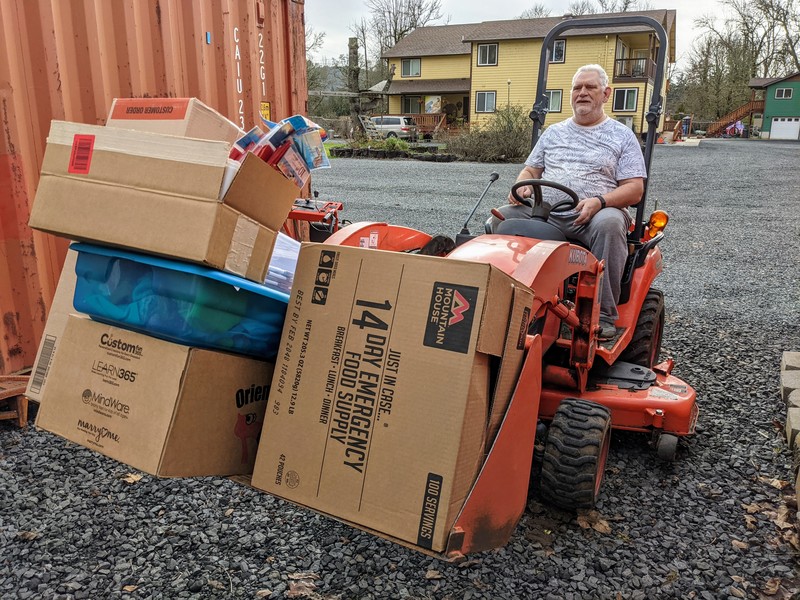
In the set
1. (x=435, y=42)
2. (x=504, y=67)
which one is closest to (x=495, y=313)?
(x=504, y=67)

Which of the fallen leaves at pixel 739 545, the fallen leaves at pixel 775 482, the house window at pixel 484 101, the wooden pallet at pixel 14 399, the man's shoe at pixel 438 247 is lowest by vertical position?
the fallen leaves at pixel 739 545

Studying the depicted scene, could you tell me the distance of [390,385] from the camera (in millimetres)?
1890

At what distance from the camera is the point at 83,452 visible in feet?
10.5

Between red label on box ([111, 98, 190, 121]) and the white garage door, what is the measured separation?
4796 centimetres

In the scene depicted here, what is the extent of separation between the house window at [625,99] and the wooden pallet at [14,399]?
33663 mm

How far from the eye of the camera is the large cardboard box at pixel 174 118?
2174 mm

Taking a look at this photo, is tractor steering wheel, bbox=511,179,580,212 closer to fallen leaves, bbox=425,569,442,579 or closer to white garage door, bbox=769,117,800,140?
fallen leaves, bbox=425,569,442,579

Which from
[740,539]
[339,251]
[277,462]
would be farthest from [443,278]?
[740,539]

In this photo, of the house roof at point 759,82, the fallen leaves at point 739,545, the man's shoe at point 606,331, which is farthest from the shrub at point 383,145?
the house roof at point 759,82

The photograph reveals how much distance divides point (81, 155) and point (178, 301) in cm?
56

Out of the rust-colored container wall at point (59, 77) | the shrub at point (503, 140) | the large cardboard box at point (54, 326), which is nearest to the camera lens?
the large cardboard box at point (54, 326)

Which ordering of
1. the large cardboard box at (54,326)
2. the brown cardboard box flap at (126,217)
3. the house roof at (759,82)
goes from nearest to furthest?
the brown cardboard box flap at (126,217), the large cardboard box at (54,326), the house roof at (759,82)

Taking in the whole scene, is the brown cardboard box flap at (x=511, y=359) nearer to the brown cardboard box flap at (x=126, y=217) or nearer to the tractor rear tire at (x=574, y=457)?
the tractor rear tire at (x=574, y=457)

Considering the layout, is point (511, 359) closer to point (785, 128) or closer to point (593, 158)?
point (593, 158)
